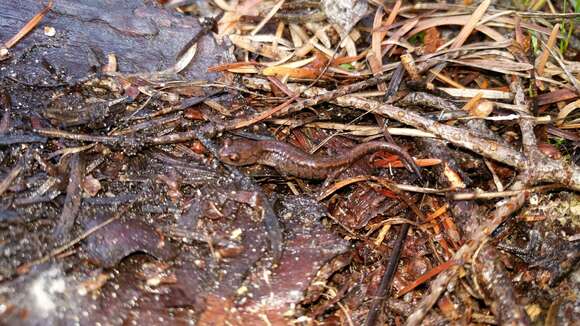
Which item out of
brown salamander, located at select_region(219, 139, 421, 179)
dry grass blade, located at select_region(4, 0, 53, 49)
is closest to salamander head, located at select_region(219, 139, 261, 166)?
brown salamander, located at select_region(219, 139, 421, 179)

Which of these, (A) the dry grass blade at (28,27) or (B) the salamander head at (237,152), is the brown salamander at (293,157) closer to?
(B) the salamander head at (237,152)

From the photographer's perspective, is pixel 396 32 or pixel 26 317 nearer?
pixel 26 317

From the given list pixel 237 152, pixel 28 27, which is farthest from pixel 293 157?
→ pixel 28 27

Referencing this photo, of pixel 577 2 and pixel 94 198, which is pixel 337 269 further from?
pixel 577 2

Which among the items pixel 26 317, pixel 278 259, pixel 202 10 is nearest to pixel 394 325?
pixel 278 259

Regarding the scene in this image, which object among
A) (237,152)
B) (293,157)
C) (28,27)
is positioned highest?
(28,27)

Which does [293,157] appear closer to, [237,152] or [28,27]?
[237,152]

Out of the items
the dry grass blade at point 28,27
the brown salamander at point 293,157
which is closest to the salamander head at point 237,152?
the brown salamander at point 293,157
